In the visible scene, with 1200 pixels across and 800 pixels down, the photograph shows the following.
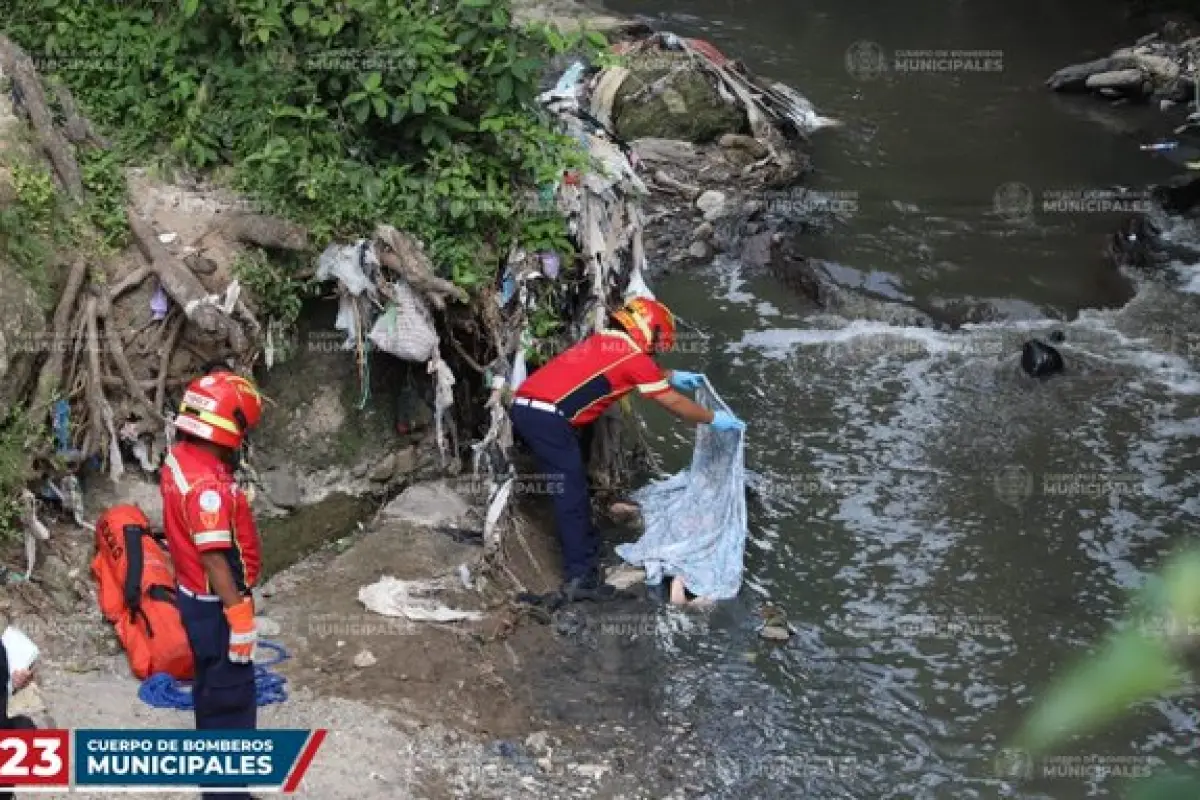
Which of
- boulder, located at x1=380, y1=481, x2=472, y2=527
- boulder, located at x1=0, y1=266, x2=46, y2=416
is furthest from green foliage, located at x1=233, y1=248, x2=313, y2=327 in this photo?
boulder, located at x1=380, y1=481, x2=472, y2=527

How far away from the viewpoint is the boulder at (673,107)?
1708cm

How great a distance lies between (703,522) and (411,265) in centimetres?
259

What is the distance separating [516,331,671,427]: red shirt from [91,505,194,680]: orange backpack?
2408 mm

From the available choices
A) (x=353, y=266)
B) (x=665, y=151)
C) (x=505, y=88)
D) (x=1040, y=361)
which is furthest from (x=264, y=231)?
(x=665, y=151)

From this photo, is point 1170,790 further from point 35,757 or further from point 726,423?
point 726,423

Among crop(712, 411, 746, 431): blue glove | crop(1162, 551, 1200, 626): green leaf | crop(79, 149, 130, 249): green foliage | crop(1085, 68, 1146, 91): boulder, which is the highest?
crop(1085, 68, 1146, 91): boulder

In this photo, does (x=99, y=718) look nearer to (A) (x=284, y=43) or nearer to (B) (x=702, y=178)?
(A) (x=284, y=43)

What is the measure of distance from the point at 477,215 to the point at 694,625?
301 cm

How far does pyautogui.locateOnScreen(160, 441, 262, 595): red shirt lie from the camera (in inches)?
202

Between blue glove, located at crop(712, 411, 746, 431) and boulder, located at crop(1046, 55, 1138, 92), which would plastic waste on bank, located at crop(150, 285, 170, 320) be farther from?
boulder, located at crop(1046, 55, 1138, 92)

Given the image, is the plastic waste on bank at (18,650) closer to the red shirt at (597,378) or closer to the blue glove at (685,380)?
the red shirt at (597,378)

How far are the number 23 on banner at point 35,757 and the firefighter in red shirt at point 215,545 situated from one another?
1.91 ft

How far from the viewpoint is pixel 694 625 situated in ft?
25.9

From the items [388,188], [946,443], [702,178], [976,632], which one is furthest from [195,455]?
[702,178]
